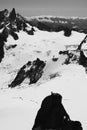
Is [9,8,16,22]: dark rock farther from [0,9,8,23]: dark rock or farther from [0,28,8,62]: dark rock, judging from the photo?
[0,28,8,62]: dark rock

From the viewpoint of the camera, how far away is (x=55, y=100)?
→ 1155cm

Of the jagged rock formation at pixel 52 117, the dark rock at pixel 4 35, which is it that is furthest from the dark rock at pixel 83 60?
the dark rock at pixel 4 35

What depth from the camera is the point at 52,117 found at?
1146cm

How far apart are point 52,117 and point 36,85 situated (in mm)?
36765

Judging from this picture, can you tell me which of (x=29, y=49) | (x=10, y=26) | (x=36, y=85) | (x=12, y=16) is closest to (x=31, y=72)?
(x=36, y=85)

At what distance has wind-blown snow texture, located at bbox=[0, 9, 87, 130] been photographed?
21.2 meters

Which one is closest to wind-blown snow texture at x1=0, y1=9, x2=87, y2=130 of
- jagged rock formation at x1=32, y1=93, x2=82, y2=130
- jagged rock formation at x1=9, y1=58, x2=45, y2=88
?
jagged rock formation at x1=9, y1=58, x2=45, y2=88

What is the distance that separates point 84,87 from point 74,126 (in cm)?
2575

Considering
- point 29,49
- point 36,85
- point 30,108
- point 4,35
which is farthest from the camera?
point 4,35

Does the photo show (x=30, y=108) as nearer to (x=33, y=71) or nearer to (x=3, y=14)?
(x=33, y=71)

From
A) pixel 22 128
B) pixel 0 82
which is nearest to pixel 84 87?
pixel 22 128

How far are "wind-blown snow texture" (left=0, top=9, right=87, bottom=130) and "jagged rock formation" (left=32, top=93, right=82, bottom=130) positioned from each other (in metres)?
5.55

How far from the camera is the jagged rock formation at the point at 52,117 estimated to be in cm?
1141

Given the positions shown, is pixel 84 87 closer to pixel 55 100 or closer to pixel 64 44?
pixel 55 100
